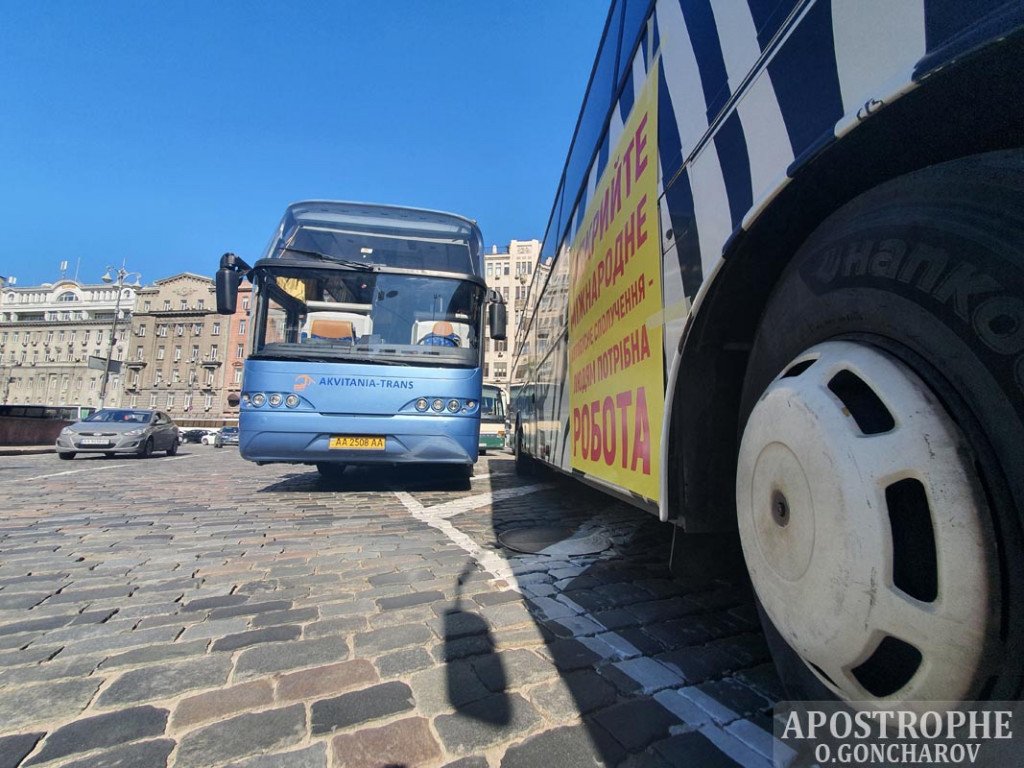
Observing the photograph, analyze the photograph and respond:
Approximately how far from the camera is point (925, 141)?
37.1 inches

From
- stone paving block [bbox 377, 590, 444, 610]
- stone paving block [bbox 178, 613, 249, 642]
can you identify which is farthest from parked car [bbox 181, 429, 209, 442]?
stone paving block [bbox 377, 590, 444, 610]

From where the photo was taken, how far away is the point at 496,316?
20.2 ft

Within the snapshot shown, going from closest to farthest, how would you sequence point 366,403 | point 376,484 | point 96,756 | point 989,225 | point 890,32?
point 989,225
point 890,32
point 96,756
point 366,403
point 376,484

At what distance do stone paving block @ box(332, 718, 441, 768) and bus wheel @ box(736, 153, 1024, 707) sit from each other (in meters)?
1.01

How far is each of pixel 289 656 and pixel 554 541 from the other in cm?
218

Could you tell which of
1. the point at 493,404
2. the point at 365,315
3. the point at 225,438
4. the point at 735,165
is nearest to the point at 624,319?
the point at 735,165

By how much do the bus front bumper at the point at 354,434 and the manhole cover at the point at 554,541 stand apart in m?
1.82

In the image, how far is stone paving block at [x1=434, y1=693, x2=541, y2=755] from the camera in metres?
1.30

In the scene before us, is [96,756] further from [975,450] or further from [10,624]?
[975,450]

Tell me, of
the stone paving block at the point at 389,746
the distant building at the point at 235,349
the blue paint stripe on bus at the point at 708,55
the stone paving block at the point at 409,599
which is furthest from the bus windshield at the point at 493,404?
the distant building at the point at 235,349

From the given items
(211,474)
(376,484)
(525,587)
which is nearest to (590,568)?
(525,587)

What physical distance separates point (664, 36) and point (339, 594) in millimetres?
3079

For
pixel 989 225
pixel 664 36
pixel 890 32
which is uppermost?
pixel 664 36

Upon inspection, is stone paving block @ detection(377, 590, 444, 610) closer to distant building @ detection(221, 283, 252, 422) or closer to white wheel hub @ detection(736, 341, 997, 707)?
white wheel hub @ detection(736, 341, 997, 707)
